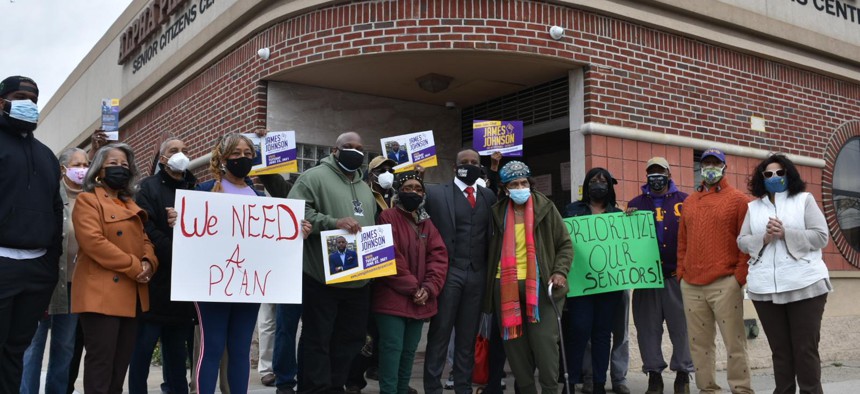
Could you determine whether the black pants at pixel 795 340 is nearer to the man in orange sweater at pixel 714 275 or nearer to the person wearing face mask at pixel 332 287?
the man in orange sweater at pixel 714 275

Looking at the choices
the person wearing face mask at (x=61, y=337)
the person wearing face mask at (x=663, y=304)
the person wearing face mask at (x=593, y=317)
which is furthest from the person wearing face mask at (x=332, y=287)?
the person wearing face mask at (x=663, y=304)

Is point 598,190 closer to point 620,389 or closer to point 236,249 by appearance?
point 620,389

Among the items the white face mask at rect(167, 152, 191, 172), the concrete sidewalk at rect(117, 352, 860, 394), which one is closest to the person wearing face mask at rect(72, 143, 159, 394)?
the white face mask at rect(167, 152, 191, 172)

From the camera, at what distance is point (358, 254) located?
5301mm

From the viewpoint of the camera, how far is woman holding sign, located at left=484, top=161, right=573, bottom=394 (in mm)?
5750

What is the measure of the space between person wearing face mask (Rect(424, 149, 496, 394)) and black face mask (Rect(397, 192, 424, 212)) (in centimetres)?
29

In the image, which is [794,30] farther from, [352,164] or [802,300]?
[352,164]

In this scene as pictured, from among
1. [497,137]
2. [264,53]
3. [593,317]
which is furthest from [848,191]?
[264,53]

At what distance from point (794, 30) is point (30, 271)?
9.37 metres

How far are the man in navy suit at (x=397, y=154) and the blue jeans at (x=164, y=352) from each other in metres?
2.69

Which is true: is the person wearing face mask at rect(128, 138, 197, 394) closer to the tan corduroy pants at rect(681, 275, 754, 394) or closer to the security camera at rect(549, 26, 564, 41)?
the tan corduroy pants at rect(681, 275, 754, 394)

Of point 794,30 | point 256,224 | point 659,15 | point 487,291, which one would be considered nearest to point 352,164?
point 256,224

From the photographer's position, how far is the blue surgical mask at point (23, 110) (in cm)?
426

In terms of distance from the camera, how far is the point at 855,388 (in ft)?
24.1
